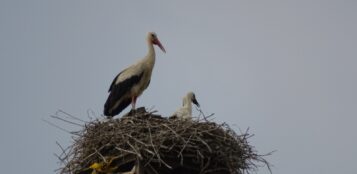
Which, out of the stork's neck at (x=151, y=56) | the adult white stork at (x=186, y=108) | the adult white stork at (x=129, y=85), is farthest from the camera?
the stork's neck at (x=151, y=56)

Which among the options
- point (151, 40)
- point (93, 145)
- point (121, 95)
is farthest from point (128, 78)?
point (93, 145)

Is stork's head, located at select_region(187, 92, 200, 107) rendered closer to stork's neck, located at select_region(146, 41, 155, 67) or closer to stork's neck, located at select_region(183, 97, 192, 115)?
stork's neck, located at select_region(183, 97, 192, 115)

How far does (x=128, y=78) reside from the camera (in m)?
10.5

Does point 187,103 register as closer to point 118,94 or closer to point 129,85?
point 129,85

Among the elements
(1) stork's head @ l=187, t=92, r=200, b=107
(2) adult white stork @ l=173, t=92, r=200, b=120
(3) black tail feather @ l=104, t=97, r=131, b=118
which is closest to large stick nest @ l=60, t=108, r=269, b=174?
(2) adult white stork @ l=173, t=92, r=200, b=120

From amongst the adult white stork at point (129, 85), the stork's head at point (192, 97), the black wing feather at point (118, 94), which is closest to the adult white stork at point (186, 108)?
the stork's head at point (192, 97)

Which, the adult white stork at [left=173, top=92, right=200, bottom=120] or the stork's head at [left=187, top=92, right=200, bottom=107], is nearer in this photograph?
the adult white stork at [left=173, top=92, right=200, bottom=120]

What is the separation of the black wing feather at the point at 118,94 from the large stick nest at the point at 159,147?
57.5 inches

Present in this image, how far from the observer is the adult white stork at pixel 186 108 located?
952cm

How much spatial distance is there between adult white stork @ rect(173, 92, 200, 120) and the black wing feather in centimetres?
81

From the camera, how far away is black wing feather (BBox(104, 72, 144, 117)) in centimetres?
1038

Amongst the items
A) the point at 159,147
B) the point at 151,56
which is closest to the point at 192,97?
the point at 151,56

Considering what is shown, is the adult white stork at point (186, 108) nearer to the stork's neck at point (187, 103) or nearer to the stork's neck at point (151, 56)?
the stork's neck at point (187, 103)

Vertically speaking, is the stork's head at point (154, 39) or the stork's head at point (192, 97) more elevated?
the stork's head at point (154, 39)
